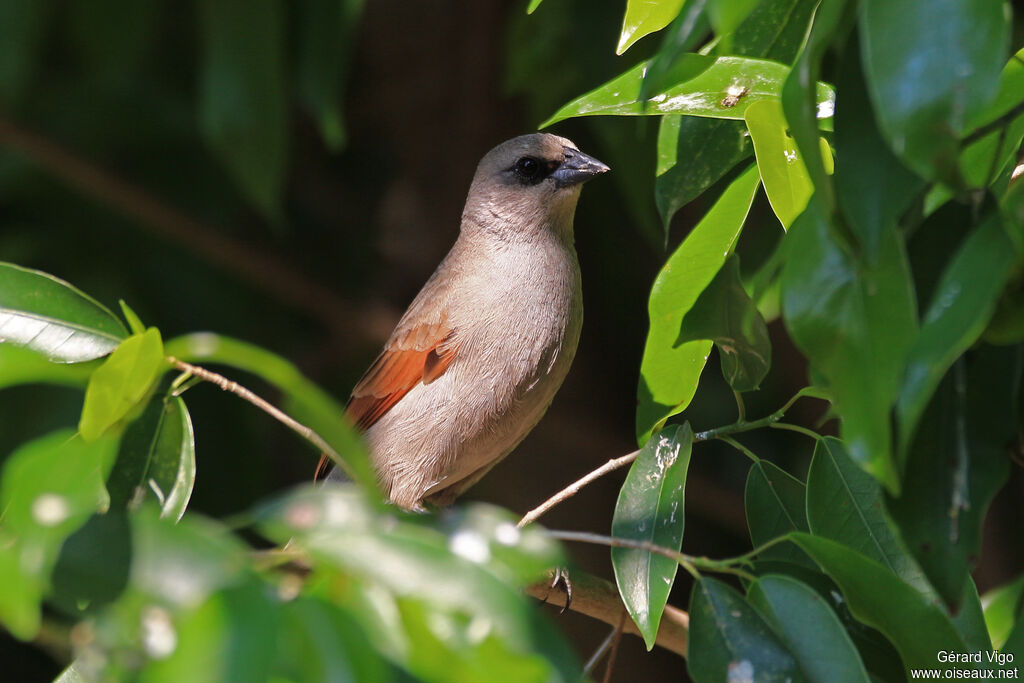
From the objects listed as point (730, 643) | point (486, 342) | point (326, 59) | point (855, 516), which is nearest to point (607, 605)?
point (855, 516)

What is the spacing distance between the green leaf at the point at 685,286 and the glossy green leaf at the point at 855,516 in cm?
34

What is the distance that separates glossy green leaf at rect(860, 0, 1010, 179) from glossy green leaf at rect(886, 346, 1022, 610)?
0.49 meters

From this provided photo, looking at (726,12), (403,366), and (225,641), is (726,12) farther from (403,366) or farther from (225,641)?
(403,366)

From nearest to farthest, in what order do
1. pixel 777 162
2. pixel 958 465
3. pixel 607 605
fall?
pixel 958 465 → pixel 777 162 → pixel 607 605

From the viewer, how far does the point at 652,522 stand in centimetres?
212

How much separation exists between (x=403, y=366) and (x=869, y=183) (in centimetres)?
228

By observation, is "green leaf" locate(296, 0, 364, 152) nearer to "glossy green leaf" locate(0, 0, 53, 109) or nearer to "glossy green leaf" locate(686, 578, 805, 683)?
"glossy green leaf" locate(0, 0, 53, 109)

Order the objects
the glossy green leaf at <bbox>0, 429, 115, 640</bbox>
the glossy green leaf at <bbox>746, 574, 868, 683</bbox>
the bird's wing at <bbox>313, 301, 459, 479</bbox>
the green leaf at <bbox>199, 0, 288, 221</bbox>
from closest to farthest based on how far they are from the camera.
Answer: the glossy green leaf at <bbox>0, 429, 115, 640</bbox>, the glossy green leaf at <bbox>746, 574, 868, 683</bbox>, the bird's wing at <bbox>313, 301, 459, 479</bbox>, the green leaf at <bbox>199, 0, 288, 221</bbox>

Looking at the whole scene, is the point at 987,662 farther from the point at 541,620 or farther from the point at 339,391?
the point at 339,391

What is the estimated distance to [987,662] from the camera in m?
1.86

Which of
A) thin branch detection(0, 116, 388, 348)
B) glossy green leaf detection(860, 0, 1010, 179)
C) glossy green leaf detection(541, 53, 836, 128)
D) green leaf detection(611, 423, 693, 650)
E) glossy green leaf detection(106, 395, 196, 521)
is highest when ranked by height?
glossy green leaf detection(860, 0, 1010, 179)

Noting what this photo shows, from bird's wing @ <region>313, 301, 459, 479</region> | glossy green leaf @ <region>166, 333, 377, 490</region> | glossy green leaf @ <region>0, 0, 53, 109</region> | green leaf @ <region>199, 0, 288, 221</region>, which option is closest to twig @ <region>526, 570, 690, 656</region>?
bird's wing @ <region>313, 301, 459, 479</region>

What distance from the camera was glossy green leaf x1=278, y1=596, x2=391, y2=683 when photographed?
1.16 metres

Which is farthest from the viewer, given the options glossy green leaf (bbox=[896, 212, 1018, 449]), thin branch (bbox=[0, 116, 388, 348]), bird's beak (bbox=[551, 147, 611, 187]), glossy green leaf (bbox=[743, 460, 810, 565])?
thin branch (bbox=[0, 116, 388, 348])
